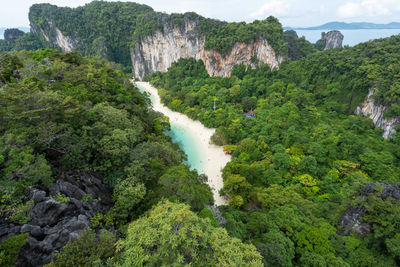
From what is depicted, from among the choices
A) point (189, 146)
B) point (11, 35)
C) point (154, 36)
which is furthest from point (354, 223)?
point (11, 35)

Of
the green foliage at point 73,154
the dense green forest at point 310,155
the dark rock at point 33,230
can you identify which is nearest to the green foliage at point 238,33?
the dense green forest at point 310,155

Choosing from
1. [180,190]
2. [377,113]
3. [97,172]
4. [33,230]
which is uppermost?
[33,230]

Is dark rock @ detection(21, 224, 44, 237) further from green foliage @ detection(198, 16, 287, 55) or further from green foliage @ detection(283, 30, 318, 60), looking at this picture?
green foliage @ detection(283, 30, 318, 60)

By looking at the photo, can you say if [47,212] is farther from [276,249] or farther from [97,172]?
[276,249]

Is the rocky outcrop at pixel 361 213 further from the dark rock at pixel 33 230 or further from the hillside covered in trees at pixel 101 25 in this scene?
the hillside covered in trees at pixel 101 25

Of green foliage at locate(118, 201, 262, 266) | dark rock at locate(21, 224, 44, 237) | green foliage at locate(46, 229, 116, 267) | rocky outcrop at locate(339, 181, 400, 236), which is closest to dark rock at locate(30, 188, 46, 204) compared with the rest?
dark rock at locate(21, 224, 44, 237)

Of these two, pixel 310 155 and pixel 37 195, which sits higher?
pixel 37 195

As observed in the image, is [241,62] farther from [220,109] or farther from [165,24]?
[165,24]
